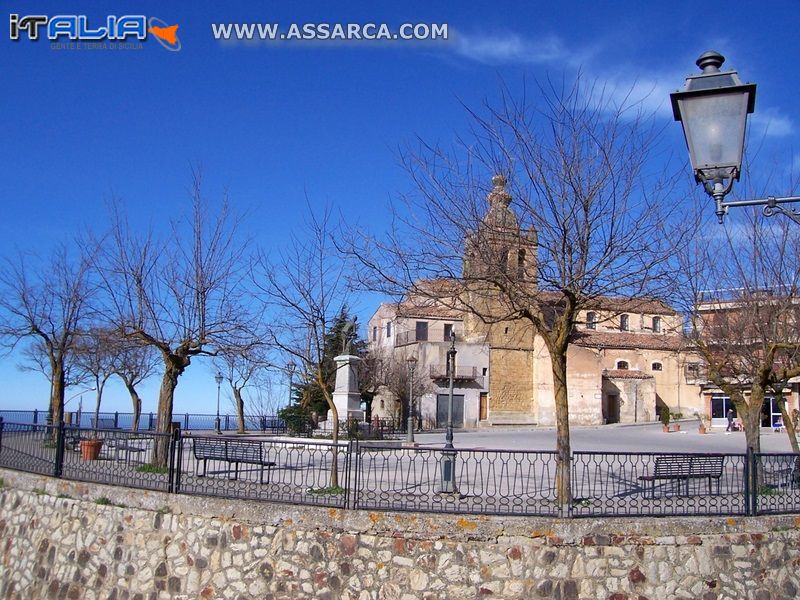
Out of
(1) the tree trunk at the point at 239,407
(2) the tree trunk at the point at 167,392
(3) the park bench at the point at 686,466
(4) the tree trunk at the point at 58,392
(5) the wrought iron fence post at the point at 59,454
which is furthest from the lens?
(1) the tree trunk at the point at 239,407

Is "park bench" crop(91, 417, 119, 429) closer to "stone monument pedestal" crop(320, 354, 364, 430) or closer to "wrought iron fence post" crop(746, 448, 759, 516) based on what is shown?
→ "stone monument pedestal" crop(320, 354, 364, 430)

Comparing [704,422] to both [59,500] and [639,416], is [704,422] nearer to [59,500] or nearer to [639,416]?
[639,416]

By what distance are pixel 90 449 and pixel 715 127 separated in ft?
36.5

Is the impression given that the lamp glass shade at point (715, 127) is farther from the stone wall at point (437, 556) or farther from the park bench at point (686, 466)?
the park bench at point (686, 466)

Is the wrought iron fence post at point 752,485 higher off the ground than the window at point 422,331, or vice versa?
the window at point 422,331

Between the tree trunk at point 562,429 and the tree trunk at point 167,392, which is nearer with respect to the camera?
the tree trunk at point 562,429

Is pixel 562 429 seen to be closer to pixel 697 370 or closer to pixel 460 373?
pixel 697 370

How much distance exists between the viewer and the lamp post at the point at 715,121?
5.22m

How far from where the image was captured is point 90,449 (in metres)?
12.6

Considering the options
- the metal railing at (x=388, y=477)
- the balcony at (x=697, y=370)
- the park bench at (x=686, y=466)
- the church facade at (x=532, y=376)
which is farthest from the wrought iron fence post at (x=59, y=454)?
the church facade at (x=532, y=376)

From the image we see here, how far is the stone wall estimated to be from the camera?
29.0 feet

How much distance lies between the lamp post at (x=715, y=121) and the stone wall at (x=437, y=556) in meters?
5.19

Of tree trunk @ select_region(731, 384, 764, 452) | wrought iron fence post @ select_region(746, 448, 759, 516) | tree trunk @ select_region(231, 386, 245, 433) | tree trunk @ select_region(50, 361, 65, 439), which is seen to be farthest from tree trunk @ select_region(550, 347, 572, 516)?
tree trunk @ select_region(231, 386, 245, 433)

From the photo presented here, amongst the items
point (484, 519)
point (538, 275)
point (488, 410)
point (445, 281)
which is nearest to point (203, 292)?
point (445, 281)
